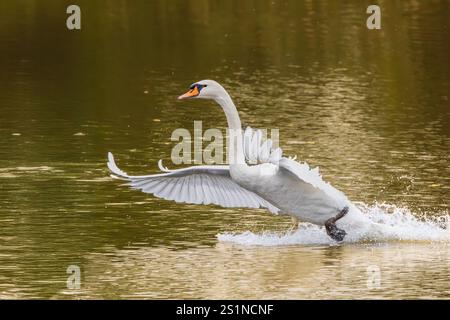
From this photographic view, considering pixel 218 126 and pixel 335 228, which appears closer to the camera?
pixel 335 228

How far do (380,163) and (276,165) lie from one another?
4.42 metres

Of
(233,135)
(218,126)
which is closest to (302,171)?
(233,135)

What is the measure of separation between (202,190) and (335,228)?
1355 mm

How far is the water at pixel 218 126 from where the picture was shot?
12.6 m

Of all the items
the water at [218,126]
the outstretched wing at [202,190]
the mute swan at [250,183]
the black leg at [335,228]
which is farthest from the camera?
the outstretched wing at [202,190]

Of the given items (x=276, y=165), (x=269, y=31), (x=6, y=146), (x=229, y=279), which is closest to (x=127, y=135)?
(x=6, y=146)

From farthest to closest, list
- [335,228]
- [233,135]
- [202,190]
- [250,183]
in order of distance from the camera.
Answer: [202,190], [335,228], [233,135], [250,183]

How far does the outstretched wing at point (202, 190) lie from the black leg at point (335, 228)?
1.91 feet

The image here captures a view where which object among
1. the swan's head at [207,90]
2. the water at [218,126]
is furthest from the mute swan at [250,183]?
the water at [218,126]

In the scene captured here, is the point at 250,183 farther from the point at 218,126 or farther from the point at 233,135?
the point at 218,126

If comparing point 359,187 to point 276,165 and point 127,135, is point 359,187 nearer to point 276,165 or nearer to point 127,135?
point 276,165

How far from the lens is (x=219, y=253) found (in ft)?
43.6

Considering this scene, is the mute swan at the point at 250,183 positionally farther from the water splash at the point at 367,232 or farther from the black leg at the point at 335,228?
the water splash at the point at 367,232

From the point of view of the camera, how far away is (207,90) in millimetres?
13719
